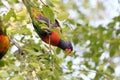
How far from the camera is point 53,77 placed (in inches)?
52.2

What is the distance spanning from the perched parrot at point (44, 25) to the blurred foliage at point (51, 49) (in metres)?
0.03

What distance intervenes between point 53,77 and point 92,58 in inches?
41.0

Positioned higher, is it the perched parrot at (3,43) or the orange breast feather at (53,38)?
the orange breast feather at (53,38)

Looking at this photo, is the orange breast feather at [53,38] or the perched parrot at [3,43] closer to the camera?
the perched parrot at [3,43]

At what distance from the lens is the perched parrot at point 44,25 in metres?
1.23

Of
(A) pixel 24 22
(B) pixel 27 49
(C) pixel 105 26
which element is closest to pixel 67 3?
(C) pixel 105 26

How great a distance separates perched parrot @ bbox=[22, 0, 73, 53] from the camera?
1228 millimetres

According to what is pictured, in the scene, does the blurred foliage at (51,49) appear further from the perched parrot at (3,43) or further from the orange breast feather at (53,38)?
the perched parrot at (3,43)

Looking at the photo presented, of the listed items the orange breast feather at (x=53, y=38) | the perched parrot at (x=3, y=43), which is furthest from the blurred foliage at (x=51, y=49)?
the perched parrot at (x=3, y=43)

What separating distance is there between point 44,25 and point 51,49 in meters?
0.21

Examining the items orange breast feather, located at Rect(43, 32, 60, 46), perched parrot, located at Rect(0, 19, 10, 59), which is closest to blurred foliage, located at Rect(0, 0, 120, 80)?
orange breast feather, located at Rect(43, 32, 60, 46)

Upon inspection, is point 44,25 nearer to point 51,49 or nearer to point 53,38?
point 53,38

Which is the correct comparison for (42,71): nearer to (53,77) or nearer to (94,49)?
(53,77)

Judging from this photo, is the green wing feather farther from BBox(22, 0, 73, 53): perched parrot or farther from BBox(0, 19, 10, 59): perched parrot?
BBox(0, 19, 10, 59): perched parrot
